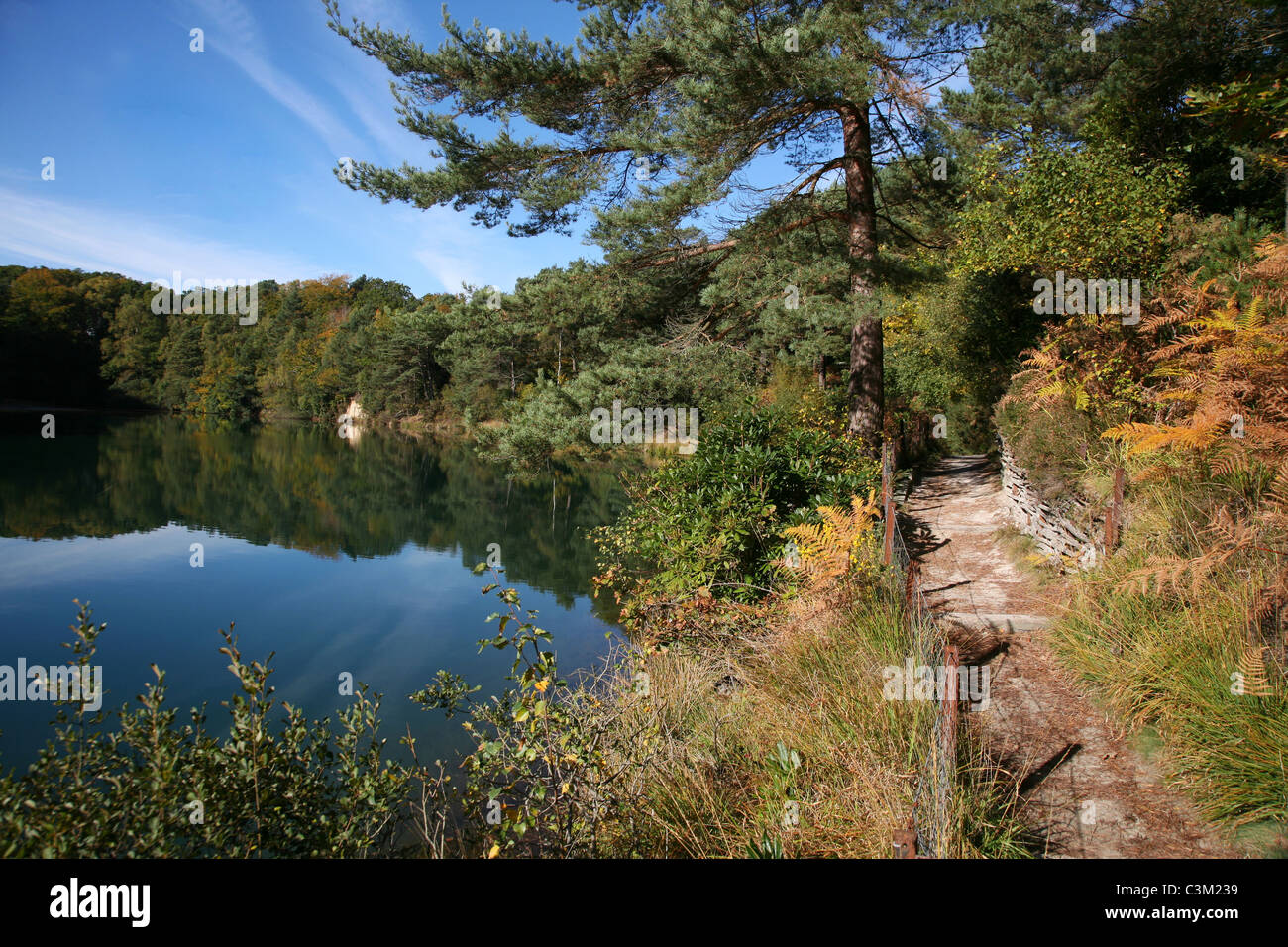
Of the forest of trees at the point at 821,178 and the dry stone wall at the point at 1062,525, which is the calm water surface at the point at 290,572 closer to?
the forest of trees at the point at 821,178

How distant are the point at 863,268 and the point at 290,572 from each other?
1427cm

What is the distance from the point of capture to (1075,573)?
5852 millimetres

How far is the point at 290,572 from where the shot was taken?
17.0 metres

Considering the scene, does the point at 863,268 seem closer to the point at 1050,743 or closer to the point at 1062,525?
the point at 1062,525

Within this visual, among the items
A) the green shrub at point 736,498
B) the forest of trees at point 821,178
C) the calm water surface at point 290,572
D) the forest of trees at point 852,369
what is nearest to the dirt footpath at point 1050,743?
the forest of trees at point 852,369

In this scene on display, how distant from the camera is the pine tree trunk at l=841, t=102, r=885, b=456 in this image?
453 inches

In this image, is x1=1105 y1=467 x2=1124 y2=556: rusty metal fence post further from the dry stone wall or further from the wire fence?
the wire fence

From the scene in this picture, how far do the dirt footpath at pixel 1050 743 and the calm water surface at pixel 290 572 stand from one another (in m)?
5.40

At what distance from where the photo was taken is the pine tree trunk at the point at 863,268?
11.5m

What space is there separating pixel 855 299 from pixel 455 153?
22.2 ft

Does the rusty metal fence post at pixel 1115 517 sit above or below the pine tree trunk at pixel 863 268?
below

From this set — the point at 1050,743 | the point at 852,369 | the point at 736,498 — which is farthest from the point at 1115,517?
the point at 852,369

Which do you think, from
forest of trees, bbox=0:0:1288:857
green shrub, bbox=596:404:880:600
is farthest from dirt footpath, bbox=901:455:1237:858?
green shrub, bbox=596:404:880:600
